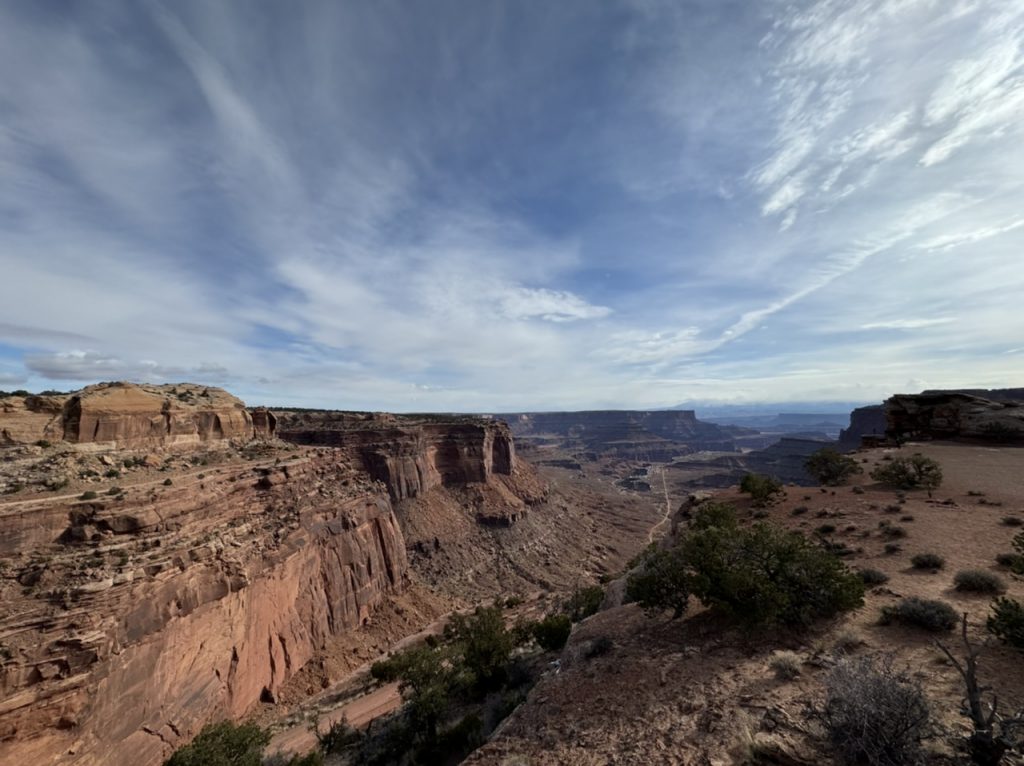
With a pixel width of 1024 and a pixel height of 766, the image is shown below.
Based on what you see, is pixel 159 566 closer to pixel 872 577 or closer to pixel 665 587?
pixel 665 587

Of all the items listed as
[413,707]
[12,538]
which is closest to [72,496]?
[12,538]

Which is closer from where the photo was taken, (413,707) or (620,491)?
(413,707)

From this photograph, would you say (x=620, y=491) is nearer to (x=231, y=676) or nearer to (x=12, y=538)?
(x=231, y=676)

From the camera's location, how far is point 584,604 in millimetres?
30188

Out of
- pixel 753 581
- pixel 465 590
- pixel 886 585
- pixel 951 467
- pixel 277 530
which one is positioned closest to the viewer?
pixel 753 581

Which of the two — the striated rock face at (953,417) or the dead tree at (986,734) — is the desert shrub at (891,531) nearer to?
the dead tree at (986,734)

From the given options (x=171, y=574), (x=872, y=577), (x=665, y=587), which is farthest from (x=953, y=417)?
(x=171, y=574)

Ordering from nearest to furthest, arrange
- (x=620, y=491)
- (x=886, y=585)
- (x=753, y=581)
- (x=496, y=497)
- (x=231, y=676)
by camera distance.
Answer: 1. (x=753, y=581)
2. (x=886, y=585)
3. (x=231, y=676)
4. (x=496, y=497)
5. (x=620, y=491)

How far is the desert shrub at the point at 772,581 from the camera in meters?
13.3

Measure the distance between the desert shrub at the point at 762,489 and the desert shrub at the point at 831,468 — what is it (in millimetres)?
6654

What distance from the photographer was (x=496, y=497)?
80.0 meters

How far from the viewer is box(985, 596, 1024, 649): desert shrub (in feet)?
34.9

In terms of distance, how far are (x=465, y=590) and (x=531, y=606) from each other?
13518 millimetres

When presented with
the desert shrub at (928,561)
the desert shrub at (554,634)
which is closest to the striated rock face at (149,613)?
the desert shrub at (554,634)
